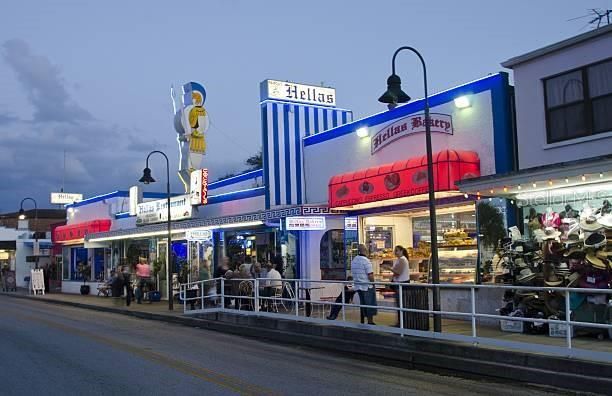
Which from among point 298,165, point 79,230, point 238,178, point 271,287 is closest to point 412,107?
point 298,165

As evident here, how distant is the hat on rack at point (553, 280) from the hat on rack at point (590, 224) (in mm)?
Result: 1129

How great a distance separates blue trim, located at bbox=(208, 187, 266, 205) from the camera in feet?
80.9

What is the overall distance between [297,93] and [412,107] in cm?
667

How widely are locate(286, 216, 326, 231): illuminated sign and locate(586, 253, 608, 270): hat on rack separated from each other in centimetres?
921

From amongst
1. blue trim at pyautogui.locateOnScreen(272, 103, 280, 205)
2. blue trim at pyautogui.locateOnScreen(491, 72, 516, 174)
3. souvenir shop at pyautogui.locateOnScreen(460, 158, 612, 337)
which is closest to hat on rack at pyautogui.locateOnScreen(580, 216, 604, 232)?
souvenir shop at pyautogui.locateOnScreen(460, 158, 612, 337)

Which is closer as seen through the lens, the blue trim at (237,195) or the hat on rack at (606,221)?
the hat on rack at (606,221)

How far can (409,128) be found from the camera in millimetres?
18016

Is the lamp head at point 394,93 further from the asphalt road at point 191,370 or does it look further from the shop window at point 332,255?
the shop window at point 332,255

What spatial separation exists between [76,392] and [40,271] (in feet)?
108

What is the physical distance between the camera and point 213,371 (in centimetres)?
1083

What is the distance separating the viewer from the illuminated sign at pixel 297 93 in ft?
77.0

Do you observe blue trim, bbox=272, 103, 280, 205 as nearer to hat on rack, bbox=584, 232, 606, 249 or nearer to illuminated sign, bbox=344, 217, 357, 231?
illuminated sign, bbox=344, 217, 357, 231

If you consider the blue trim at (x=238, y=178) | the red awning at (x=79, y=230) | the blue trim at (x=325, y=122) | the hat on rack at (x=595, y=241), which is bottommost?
the hat on rack at (x=595, y=241)

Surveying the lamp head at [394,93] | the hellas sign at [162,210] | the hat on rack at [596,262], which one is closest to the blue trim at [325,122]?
the hellas sign at [162,210]
